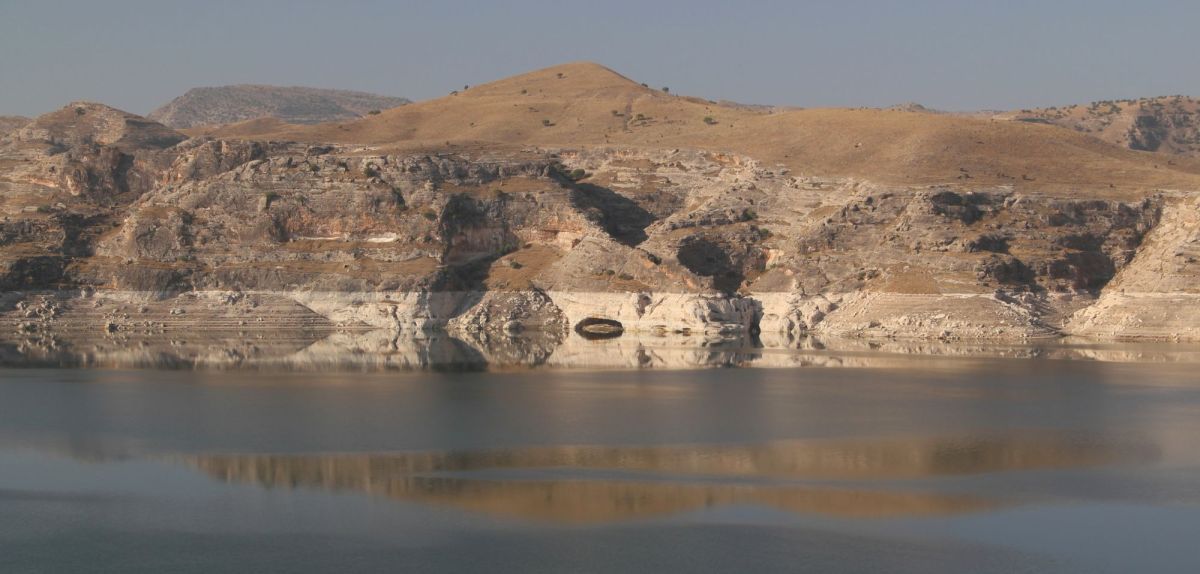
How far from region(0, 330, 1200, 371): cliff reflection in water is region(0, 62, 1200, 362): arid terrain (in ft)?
6.68

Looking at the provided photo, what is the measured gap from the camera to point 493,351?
183 ft

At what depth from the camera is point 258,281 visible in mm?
70375

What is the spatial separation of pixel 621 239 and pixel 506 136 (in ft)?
90.6

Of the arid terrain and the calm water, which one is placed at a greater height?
the arid terrain

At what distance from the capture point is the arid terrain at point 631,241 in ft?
209

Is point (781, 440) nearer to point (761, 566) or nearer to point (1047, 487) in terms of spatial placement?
point (1047, 487)

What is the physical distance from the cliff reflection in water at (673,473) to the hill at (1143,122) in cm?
14446

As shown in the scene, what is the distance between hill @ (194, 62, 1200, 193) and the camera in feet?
257

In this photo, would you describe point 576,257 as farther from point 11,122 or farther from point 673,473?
point 11,122

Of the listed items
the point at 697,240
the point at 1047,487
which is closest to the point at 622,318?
the point at 697,240

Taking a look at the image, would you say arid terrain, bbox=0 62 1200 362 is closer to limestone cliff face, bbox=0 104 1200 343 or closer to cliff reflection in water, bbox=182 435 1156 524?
limestone cliff face, bbox=0 104 1200 343

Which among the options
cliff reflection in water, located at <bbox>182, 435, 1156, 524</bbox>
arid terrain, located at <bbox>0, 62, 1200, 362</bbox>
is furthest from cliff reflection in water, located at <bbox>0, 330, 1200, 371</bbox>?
cliff reflection in water, located at <bbox>182, 435, 1156, 524</bbox>

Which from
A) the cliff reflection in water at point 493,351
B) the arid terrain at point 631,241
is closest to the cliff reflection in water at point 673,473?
the cliff reflection in water at point 493,351

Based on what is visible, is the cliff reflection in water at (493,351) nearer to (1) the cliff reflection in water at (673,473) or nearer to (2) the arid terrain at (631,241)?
(2) the arid terrain at (631,241)
